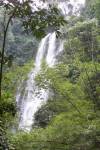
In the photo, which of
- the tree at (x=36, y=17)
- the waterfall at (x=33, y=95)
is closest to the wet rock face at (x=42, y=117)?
the waterfall at (x=33, y=95)

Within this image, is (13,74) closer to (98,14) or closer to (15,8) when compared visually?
(15,8)

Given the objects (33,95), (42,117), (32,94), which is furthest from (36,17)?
(33,95)

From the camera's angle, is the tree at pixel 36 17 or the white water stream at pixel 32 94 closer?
the tree at pixel 36 17

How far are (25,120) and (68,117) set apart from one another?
9779 mm


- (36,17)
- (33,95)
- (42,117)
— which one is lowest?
(42,117)

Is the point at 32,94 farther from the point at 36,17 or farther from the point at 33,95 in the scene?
the point at 36,17

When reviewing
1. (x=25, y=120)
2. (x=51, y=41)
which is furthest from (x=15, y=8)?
(x=51, y=41)

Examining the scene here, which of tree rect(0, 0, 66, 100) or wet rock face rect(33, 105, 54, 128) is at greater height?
tree rect(0, 0, 66, 100)

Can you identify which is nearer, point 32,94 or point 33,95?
point 32,94

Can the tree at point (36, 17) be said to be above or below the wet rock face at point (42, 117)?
above

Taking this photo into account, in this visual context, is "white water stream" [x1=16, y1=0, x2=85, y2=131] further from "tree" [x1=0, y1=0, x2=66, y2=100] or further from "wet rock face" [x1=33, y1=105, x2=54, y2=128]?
"tree" [x1=0, y1=0, x2=66, y2=100]

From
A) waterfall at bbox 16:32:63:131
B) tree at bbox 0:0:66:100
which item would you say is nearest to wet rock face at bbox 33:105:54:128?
waterfall at bbox 16:32:63:131

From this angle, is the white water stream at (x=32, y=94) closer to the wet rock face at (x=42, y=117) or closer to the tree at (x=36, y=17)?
the wet rock face at (x=42, y=117)

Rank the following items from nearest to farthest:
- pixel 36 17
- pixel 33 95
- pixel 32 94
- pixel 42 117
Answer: pixel 36 17 → pixel 32 94 → pixel 42 117 → pixel 33 95
